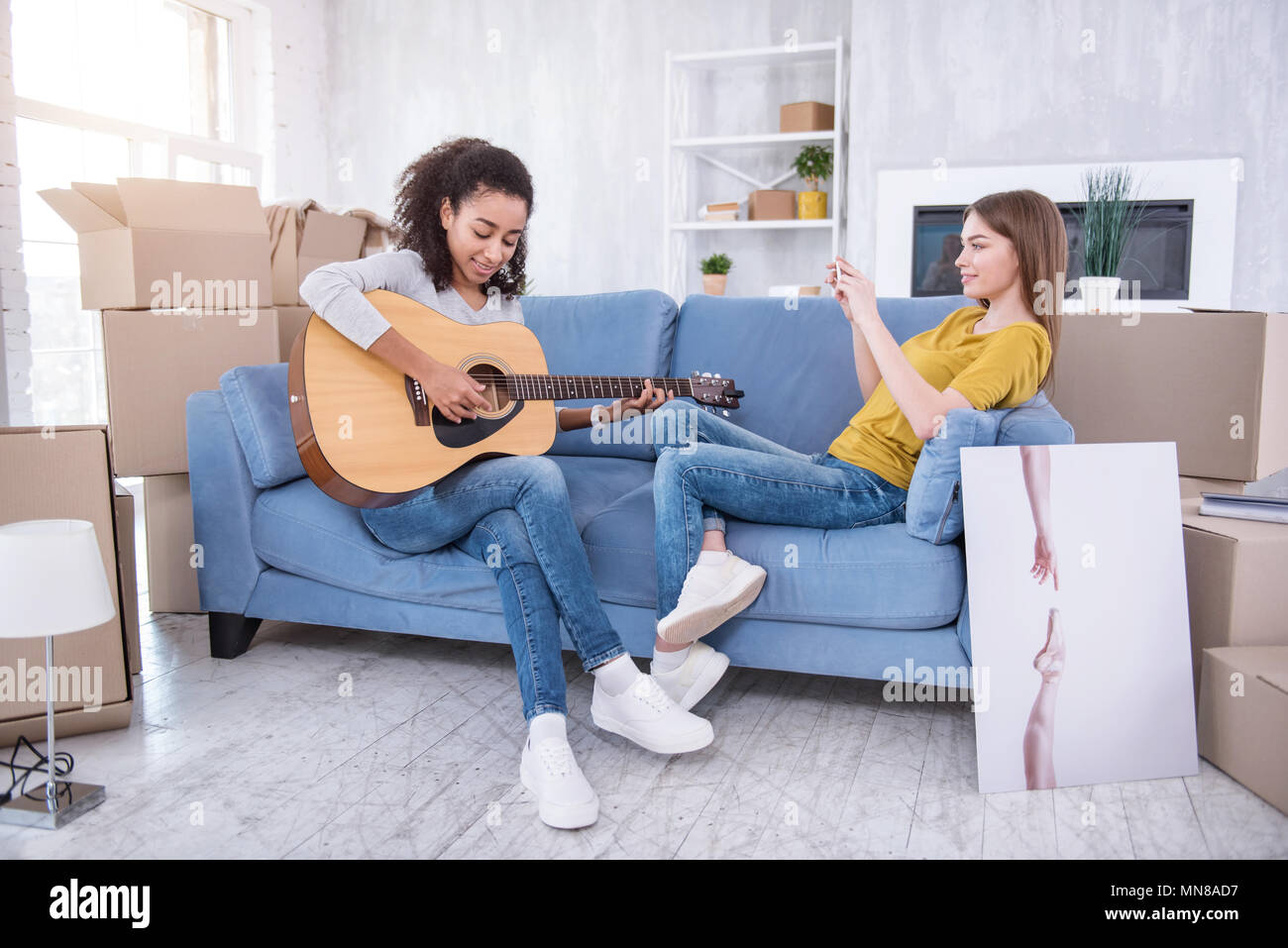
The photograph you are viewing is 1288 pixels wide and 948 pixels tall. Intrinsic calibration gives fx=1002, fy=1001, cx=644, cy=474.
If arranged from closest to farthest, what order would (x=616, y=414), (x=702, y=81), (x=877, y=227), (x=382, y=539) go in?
1. (x=382, y=539)
2. (x=616, y=414)
3. (x=877, y=227)
4. (x=702, y=81)

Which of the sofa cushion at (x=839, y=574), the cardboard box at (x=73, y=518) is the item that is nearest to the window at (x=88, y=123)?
the cardboard box at (x=73, y=518)

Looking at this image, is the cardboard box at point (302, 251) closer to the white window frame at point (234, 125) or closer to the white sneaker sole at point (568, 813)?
the white window frame at point (234, 125)

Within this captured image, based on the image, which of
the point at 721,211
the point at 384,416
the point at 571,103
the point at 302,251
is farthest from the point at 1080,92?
the point at 384,416

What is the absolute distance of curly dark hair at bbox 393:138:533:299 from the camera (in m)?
1.98

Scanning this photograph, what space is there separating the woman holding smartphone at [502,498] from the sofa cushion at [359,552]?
0.07 metres

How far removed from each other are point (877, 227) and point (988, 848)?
135 inches

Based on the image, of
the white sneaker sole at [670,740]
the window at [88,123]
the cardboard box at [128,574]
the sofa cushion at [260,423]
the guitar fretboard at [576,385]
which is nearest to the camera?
the white sneaker sole at [670,740]

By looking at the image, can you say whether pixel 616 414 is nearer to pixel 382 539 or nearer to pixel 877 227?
pixel 382 539

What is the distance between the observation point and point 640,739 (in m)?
1.68

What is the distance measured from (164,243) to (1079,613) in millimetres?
2151

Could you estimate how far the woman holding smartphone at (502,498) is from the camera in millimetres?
1662

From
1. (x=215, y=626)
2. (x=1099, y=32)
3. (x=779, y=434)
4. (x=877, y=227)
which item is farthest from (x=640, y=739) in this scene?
(x=1099, y=32)

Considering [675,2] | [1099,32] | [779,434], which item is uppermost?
[675,2]

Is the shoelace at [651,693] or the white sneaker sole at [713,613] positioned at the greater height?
the white sneaker sole at [713,613]
